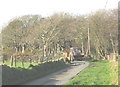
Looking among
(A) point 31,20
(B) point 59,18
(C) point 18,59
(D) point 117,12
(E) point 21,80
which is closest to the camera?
(E) point 21,80

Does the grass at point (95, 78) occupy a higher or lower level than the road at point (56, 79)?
higher

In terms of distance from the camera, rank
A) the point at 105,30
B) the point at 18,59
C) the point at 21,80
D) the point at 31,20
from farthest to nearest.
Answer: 1. the point at 31,20
2. the point at 105,30
3. the point at 18,59
4. the point at 21,80

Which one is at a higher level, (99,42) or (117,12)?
(117,12)

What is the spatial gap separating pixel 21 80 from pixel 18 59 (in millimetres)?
31052

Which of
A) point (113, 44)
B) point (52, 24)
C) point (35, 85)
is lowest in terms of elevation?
point (35, 85)

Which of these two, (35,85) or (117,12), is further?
(117,12)

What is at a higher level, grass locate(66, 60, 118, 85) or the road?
grass locate(66, 60, 118, 85)

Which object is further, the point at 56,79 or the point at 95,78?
the point at 56,79

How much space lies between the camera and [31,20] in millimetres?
67188

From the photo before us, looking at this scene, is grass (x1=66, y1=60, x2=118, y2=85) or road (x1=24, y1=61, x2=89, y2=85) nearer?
grass (x1=66, y1=60, x2=118, y2=85)

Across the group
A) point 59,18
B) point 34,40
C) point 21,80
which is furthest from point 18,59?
point 21,80

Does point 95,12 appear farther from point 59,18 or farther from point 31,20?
point 31,20

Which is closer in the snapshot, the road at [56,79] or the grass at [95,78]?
the grass at [95,78]

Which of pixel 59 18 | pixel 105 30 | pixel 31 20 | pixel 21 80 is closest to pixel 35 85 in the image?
pixel 21 80
